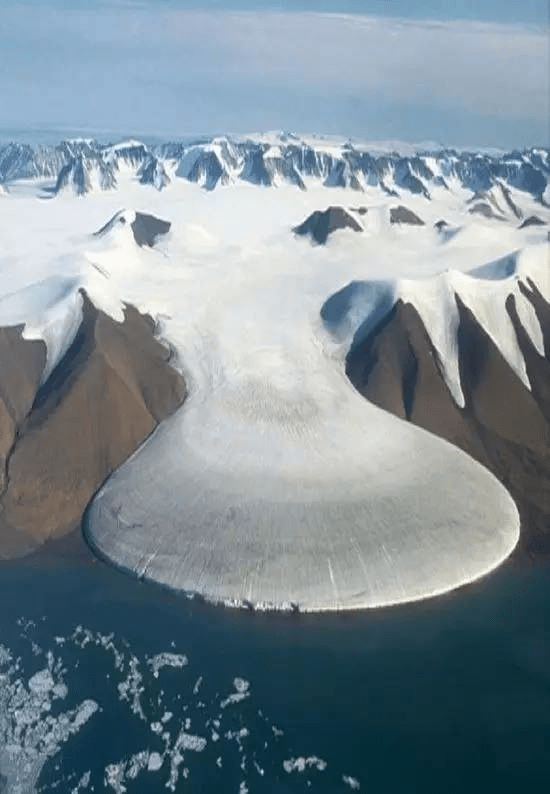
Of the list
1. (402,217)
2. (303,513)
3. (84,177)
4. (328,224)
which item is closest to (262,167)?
(84,177)

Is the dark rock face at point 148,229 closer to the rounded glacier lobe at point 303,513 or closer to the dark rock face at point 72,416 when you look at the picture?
the dark rock face at point 72,416

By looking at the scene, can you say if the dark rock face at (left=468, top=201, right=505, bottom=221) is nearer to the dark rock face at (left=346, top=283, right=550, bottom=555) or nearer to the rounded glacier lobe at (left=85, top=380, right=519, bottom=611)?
the dark rock face at (left=346, top=283, right=550, bottom=555)

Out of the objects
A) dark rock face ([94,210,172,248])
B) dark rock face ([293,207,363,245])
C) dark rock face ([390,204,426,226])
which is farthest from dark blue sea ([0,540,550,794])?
dark rock face ([390,204,426,226])

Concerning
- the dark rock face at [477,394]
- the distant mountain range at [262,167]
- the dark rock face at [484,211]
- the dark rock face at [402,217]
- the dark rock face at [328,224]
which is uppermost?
the dark rock face at [477,394]

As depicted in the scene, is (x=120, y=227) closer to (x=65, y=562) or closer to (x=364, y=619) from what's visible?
(x=65, y=562)

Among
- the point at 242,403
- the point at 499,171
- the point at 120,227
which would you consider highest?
the point at 242,403

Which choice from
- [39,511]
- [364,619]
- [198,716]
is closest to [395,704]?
[364,619]


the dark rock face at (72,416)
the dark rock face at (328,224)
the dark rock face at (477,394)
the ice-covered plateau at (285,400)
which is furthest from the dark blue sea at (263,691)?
the dark rock face at (328,224)
